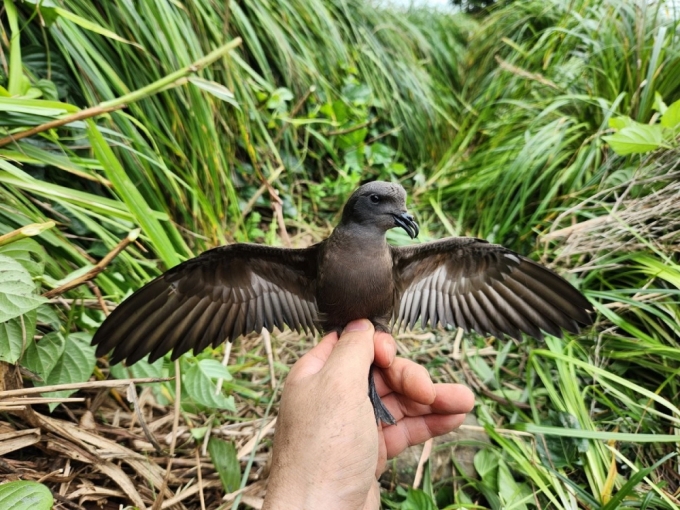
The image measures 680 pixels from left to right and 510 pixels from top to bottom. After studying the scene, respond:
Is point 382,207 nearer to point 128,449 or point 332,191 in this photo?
point 128,449

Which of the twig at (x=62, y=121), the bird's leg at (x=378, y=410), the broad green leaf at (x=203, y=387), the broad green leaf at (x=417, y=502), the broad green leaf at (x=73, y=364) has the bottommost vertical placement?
the broad green leaf at (x=417, y=502)

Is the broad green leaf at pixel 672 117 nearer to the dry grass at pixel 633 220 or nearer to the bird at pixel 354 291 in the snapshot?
the dry grass at pixel 633 220

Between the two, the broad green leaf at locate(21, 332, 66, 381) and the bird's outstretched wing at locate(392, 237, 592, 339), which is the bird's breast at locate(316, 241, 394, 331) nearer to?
the bird's outstretched wing at locate(392, 237, 592, 339)

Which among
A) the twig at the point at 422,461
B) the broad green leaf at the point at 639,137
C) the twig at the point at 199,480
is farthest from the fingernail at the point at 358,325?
the broad green leaf at the point at 639,137

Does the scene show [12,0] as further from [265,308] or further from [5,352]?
[265,308]

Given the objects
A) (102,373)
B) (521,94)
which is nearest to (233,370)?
(102,373)

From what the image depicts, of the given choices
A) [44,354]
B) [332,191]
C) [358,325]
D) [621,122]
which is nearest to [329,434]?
[358,325]
